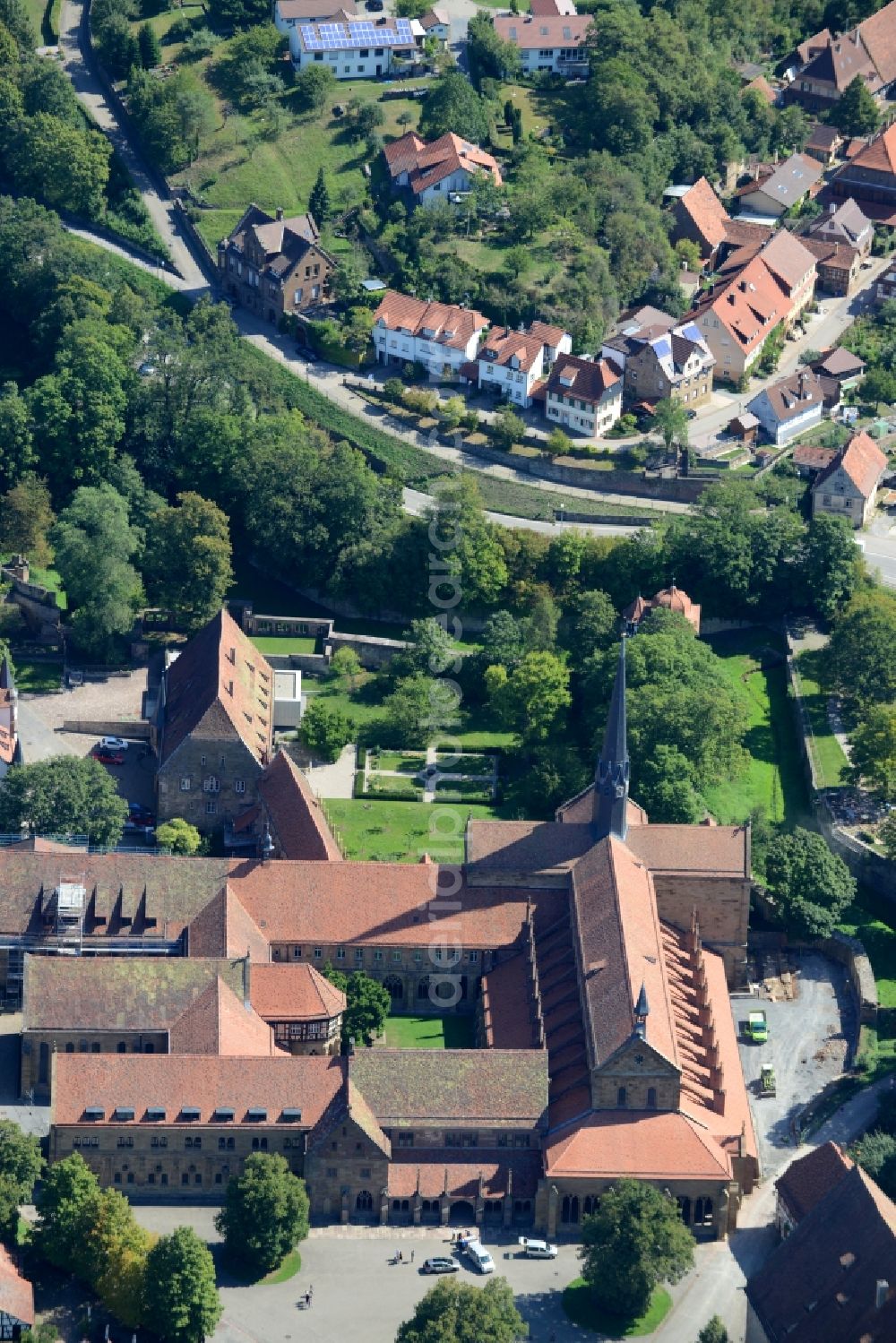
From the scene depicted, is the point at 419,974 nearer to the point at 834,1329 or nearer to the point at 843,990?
the point at 843,990

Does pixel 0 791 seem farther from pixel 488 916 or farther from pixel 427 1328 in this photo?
pixel 427 1328

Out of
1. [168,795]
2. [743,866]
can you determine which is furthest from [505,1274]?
[168,795]

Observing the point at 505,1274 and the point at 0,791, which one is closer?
the point at 505,1274

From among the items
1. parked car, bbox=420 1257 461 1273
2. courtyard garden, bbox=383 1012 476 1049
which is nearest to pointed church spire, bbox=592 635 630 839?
courtyard garden, bbox=383 1012 476 1049

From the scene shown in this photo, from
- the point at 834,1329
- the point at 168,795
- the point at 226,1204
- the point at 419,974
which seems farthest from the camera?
the point at 168,795

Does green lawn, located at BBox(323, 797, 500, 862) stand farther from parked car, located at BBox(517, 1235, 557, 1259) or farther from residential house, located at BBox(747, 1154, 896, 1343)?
residential house, located at BBox(747, 1154, 896, 1343)

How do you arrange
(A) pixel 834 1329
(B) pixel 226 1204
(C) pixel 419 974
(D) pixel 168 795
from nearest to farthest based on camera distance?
(A) pixel 834 1329 → (B) pixel 226 1204 → (C) pixel 419 974 → (D) pixel 168 795

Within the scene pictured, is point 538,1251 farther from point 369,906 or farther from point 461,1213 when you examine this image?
point 369,906
